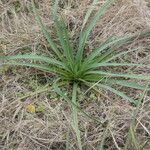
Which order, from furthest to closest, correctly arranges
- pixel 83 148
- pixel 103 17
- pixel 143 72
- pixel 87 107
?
pixel 103 17 < pixel 143 72 < pixel 87 107 < pixel 83 148

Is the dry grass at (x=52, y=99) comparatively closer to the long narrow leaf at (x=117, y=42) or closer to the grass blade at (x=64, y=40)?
the long narrow leaf at (x=117, y=42)

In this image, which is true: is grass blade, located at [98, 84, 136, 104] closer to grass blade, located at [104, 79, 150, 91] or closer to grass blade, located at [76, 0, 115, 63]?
grass blade, located at [104, 79, 150, 91]

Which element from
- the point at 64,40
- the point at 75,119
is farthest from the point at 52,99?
the point at 64,40

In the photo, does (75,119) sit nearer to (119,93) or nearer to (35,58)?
(119,93)

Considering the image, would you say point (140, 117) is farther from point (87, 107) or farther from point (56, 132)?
point (56, 132)

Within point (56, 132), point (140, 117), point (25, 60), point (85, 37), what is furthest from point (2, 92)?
point (140, 117)

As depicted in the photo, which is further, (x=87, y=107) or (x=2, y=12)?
(x=2, y=12)

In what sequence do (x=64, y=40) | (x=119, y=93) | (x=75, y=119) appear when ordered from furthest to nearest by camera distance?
(x=64, y=40) < (x=119, y=93) < (x=75, y=119)

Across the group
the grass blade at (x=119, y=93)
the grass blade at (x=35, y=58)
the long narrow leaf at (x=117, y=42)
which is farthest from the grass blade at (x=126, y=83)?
the grass blade at (x=35, y=58)
